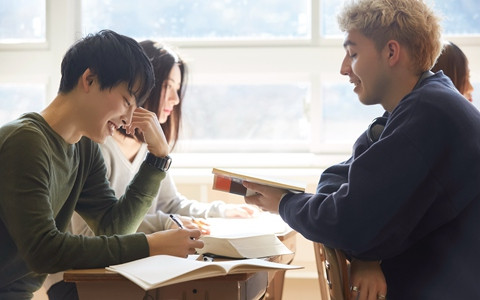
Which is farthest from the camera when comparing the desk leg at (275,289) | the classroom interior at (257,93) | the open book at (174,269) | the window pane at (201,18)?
the window pane at (201,18)

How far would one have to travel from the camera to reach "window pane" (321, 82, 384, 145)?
141 inches

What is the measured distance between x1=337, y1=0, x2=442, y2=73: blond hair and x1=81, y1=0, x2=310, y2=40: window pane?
Result: 1.89 meters

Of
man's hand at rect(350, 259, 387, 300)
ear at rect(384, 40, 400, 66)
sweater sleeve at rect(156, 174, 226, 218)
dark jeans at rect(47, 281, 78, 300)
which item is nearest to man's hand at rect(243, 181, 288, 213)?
man's hand at rect(350, 259, 387, 300)

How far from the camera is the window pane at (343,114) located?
359 centimetres

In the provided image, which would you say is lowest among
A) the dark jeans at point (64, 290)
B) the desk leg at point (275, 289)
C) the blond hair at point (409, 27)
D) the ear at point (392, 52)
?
the desk leg at point (275, 289)

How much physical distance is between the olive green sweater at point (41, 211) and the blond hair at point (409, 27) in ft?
2.54

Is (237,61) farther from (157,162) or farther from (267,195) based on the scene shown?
(267,195)

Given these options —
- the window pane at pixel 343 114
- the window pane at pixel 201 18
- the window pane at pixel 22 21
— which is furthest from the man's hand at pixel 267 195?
the window pane at pixel 22 21

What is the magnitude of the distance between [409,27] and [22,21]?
101 inches

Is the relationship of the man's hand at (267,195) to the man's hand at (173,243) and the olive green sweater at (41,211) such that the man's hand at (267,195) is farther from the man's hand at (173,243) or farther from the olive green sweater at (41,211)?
the olive green sweater at (41,211)

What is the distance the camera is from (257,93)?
3668mm

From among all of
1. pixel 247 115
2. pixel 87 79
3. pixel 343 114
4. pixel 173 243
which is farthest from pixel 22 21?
pixel 173 243

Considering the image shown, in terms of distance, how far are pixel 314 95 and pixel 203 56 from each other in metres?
0.60

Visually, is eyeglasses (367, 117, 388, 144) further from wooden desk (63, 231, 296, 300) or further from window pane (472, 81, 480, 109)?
window pane (472, 81, 480, 109)
